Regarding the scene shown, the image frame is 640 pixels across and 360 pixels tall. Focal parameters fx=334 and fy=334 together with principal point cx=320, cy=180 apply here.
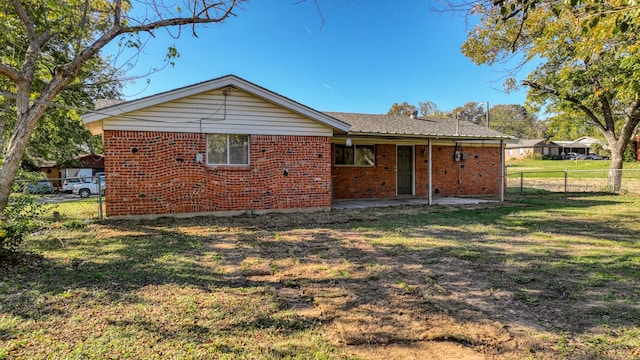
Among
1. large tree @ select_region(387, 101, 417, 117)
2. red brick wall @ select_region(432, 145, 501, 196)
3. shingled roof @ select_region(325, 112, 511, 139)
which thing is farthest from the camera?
large tree @ select_region(387, 101, 417, 117)

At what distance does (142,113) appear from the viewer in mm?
8109

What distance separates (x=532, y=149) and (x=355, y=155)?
56412 millimetres

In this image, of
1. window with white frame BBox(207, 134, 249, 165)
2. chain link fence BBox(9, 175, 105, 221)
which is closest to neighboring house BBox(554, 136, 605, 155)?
window with white frame BBox(207, 134, 249, 165)

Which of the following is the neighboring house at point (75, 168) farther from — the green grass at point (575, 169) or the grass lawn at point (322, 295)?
the green grass at point (575, 169)

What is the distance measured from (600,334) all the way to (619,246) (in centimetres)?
432

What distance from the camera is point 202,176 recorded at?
8680mm

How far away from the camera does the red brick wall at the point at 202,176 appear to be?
804 cm

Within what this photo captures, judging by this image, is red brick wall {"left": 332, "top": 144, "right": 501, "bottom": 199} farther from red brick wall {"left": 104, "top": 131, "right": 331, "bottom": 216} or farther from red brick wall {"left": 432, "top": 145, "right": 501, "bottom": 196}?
red brick wall {"left": 104, "top": 131, "right": 331, "bottom": 216}

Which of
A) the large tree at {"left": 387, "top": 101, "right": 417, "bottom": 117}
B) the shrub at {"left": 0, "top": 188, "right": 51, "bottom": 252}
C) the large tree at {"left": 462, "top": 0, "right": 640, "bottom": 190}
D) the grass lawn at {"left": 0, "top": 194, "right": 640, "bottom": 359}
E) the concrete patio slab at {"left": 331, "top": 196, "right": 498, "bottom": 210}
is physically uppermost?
the large tree at {"left": 387, "top": 101, "right": 417, "bottom": 117}

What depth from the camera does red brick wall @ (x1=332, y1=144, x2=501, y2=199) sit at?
1268cm

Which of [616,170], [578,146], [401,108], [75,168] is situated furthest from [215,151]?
[578,146]

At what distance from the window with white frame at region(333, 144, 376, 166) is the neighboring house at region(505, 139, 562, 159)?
51131 millimetres

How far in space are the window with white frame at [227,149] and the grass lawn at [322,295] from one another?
2348 millimetres

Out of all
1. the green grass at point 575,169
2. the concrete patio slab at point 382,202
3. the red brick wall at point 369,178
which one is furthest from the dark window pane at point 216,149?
the green grass at point 575,169
